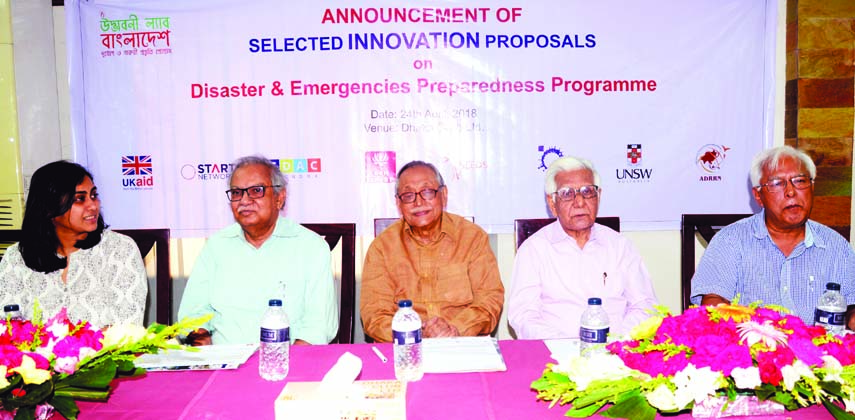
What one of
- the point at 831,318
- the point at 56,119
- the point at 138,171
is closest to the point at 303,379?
the point at 831,318

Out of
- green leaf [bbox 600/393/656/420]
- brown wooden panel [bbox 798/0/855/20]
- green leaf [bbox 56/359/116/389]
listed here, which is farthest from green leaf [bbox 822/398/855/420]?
brown wooden panel [bbox 798/0/855/20]

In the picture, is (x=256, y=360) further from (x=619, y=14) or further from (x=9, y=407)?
(x=619, y=14)

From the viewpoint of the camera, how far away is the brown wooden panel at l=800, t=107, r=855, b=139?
3496 mm

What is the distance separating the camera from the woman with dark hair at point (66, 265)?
2.36m

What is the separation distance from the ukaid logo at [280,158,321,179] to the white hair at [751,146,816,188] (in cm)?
226

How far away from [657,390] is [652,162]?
2616mm

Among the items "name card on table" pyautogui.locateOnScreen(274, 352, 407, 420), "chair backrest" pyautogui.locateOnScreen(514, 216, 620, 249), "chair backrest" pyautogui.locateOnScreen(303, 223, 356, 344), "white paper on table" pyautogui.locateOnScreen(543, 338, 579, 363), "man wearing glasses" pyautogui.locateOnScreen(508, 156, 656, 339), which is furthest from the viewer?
"chair backrest" pyautogui.locateOnScreen(514, 216, 620, 249)

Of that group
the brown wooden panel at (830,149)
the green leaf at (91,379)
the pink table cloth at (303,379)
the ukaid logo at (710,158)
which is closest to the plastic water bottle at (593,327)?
the pink table cloth at (303,379)

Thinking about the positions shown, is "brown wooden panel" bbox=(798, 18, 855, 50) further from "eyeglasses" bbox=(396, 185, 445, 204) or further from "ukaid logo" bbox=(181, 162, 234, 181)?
"ukaid logo" bbox=(181, 162, 234, 181)

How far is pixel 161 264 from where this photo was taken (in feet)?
8.39

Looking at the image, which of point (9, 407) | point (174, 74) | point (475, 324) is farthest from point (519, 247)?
point (174, 74)

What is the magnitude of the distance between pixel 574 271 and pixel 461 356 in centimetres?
90

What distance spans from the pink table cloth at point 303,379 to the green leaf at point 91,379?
108 millimetres

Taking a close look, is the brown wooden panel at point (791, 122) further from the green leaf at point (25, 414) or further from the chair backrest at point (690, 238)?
the green leaf at point (25, 414)
